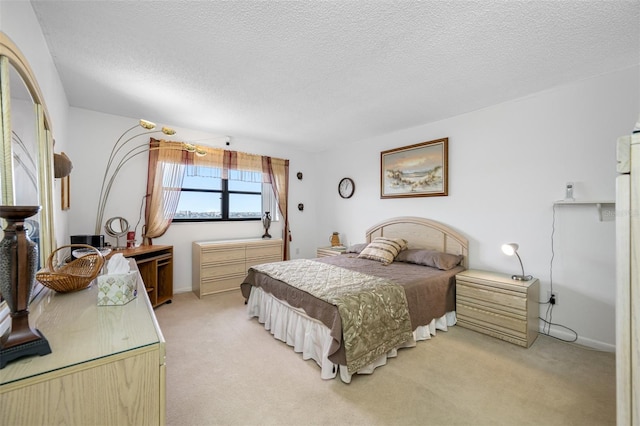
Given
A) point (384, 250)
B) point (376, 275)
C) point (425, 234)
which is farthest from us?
point (425, 234)

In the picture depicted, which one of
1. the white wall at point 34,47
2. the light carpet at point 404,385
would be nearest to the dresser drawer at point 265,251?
the light carpet at point 404,385

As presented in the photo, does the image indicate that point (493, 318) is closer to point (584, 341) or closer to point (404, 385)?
point (584, 341)

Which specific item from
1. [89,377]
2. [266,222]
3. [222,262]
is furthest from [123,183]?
[89,377]

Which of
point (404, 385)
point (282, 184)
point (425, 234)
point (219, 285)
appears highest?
point (282, 184)

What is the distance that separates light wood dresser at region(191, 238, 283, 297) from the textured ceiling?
6.41 feet

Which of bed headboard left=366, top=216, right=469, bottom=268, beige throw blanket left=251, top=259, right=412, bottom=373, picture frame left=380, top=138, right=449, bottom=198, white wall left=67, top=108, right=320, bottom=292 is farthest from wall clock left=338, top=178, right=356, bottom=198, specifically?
beige throw blanket left=251, top=259, right=412, bottom=373

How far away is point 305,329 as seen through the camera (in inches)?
91.4

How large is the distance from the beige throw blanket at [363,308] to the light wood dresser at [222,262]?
1.54 meters

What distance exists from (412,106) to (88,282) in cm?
336

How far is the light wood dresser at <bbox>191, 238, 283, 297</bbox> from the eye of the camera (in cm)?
378

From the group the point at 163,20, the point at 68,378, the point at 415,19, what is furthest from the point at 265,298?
the point at 415,19

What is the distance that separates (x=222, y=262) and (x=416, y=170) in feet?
10.5

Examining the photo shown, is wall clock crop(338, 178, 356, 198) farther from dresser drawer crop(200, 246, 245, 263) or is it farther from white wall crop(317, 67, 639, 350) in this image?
dresser drawer crop(200, 246, 245, 263)

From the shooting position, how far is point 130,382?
0.88 metres
